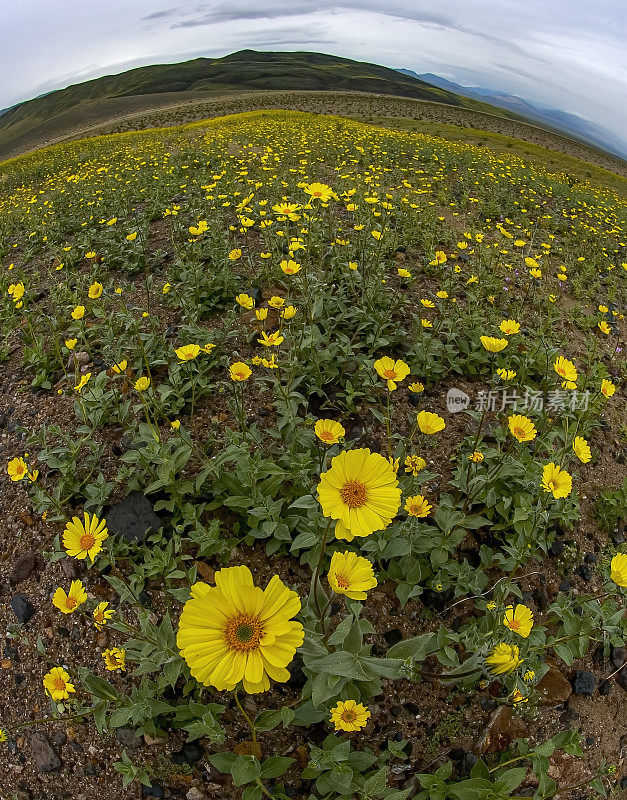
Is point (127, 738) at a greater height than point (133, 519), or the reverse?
point (133, 519)

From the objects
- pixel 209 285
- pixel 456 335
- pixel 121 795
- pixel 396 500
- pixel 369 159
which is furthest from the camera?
pixel 369 159

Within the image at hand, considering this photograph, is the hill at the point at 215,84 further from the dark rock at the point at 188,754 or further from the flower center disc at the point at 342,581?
the dark rock at the point at 188,754

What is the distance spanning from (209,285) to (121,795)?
4.19 m

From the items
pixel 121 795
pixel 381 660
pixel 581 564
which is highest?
pixel 381 660

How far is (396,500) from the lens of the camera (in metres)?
1.84

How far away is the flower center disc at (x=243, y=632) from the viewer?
5.05 feet

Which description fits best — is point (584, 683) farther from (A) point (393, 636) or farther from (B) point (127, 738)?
(B) point (127, 738)

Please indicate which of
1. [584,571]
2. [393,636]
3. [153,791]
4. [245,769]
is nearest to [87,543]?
[153,791]

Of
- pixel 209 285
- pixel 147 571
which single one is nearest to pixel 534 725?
pixel 147 571

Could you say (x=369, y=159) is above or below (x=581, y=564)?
above

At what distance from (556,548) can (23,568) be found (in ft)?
12.0

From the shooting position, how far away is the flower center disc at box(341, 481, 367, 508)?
1855 mm

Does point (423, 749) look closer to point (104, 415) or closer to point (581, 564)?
point (581, 564)

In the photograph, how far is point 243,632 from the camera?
1.53m
